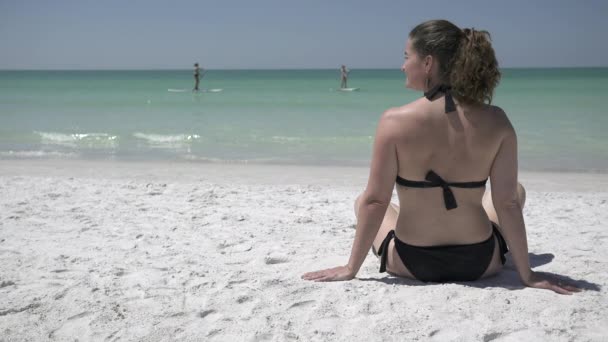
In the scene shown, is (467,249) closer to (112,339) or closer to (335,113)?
(112,339)

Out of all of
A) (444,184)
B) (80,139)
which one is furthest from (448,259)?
(80,139)

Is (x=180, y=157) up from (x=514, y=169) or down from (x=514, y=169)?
down

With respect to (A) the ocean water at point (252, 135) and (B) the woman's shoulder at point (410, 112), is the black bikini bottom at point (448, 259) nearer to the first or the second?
(B) the woman's shoulder at point (410, 112)

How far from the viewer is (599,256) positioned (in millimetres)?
3211

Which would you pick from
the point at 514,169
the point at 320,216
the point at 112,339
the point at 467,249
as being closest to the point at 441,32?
the point at 514,169

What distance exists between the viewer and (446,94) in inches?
87.8

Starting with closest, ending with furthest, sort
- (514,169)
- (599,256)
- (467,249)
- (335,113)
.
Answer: (514,169)
(467,249)
(599,256)
(335,113)

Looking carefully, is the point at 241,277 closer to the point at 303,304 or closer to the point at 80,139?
the point at 303,304

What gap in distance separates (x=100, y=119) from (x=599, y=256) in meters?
14.8

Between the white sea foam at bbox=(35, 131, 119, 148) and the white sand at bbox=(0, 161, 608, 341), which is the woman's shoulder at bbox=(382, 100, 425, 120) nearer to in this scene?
the white sand at bbox=(0, 161, 608, 341)

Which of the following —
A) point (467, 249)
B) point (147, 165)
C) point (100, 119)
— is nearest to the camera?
point (467, 249)

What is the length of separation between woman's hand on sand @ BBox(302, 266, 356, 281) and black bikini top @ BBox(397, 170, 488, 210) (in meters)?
0.56

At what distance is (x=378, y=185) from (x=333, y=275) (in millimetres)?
608

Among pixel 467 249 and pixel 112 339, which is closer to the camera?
pixel 112 339
